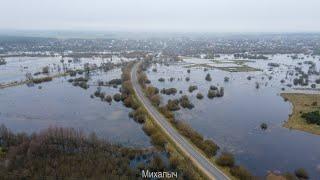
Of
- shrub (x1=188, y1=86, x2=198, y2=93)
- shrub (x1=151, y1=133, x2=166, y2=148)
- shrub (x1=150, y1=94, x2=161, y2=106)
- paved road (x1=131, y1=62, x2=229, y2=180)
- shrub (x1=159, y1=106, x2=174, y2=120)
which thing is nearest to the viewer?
paved road (x1=131, y1=62, x2=229, y2=180)

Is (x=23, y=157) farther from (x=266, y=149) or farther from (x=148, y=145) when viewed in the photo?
(x=266, y=149)

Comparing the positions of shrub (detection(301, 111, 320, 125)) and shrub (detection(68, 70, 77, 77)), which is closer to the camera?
shrub (detection(301, 111, 320, 125))

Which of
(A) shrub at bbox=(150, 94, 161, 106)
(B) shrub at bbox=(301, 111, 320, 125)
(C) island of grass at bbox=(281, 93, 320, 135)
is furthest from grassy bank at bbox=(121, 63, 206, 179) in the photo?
(B) shrub at bbox=(301, 111, 320, 125)

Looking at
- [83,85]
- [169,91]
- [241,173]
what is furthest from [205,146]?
[83,85]

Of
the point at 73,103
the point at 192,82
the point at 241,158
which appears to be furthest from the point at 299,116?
the point at 73,103

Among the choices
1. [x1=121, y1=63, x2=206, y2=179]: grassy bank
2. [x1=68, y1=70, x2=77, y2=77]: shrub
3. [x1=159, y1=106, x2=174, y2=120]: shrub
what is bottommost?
[x1=68, y1=70, x2=77, y2=77]: shrub

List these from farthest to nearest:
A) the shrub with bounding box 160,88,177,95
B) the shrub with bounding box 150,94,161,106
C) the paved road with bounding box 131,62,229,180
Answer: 1. the shrub with bounding box 160,88,177,95
2. the shrub with bounding box 150,94,161,106
3. the paved road with bounding box 131,62,229,180

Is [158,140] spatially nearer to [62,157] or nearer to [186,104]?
[62,157]

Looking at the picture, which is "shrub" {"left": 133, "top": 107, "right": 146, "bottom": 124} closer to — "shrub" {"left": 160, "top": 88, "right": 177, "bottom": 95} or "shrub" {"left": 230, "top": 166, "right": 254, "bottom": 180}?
"shrub" {"left": 160, "top": 88, "right": 177, "bottom": 95}

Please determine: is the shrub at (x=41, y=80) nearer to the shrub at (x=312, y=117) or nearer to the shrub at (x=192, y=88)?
the shrub at (x=192, y=88)
